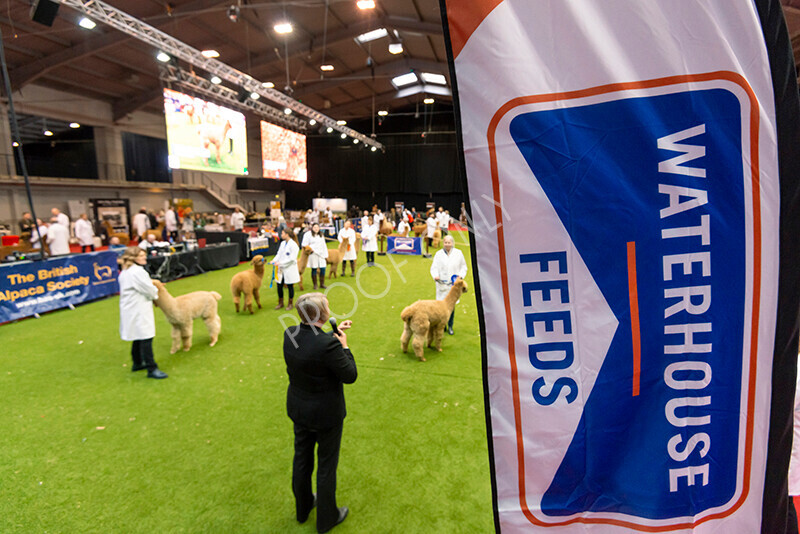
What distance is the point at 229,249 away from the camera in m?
13.0

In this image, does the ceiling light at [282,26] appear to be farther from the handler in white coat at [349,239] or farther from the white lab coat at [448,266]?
the white lab coat at [448,266]

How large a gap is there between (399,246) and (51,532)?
13.1 metres

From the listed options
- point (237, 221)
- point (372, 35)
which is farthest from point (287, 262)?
point (372, 35)

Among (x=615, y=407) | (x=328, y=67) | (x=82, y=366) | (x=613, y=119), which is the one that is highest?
(x=328, y=67)

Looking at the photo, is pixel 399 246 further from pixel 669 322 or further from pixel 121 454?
pixel 669 322

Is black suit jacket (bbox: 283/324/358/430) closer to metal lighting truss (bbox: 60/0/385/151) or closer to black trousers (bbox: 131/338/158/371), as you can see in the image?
black trousers (bbox: 131/338/158/371)

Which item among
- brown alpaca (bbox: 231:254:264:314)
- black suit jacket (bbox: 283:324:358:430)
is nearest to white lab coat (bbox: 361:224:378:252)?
brown alpaca (bbox: 231:254:264:314)

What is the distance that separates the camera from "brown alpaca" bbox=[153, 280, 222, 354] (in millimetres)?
5527

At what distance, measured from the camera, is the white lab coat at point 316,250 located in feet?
29.9

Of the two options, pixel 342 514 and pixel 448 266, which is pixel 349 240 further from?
pixel 342 514

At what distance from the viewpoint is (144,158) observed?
2184 centimetres

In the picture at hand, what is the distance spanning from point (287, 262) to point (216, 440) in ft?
14.2

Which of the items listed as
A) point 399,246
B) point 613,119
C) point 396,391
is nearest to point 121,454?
point 396,391

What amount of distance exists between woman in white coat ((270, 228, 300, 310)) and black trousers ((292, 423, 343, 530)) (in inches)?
210
